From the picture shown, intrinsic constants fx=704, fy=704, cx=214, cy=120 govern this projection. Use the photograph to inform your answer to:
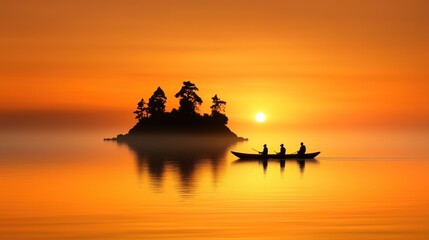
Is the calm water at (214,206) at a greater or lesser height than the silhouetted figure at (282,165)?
lesser

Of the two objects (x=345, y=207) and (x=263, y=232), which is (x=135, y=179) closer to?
(x=345, y=207)

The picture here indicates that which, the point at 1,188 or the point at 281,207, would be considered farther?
the point at 1,188

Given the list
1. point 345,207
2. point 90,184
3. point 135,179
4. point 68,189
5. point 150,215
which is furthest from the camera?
point 135,179

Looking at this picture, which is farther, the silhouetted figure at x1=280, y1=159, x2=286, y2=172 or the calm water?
the silhouetted figure at x1=280, y1=159, x2=286, y2=172

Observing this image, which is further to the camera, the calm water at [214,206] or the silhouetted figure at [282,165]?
the silhouetted figure at [282,165]

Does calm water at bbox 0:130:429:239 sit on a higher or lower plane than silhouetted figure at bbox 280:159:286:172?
lower

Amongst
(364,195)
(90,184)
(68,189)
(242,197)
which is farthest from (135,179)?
(364,195)

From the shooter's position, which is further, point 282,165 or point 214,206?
point 282,165

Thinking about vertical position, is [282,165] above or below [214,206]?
above

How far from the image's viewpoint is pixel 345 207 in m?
39.7

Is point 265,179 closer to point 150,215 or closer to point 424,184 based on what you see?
point 424,184

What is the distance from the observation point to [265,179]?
60688mm

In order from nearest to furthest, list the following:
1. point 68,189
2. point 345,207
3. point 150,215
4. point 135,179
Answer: point 150,215 → point 345,207 → point 68,189 → point 135,179

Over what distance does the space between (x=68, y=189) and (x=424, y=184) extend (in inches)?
1094
